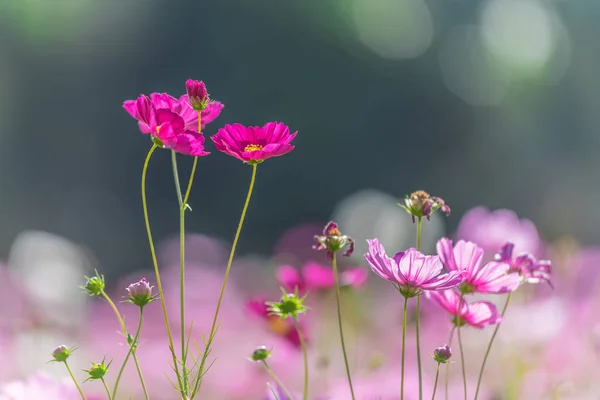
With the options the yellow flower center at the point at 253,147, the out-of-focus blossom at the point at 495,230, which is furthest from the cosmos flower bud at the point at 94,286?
the out-of-focus blossom at the point at 495,230

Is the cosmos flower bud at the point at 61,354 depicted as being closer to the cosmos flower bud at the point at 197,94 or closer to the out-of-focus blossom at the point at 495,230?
the cosmos flower bud at the point at 197,94

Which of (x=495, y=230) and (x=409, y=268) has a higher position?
(x=495, y=230)

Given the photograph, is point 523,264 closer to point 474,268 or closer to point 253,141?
point 474,268

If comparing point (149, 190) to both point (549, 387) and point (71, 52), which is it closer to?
point (71, 52)

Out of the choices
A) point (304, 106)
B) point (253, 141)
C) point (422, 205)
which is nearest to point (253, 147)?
point (253, 141)

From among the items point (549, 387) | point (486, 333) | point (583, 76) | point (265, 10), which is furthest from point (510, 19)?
point (549, 387)

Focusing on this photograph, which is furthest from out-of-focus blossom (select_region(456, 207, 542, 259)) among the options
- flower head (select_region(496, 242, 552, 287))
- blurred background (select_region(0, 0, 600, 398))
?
blurred background (select_region(0, 0, 600, 398))

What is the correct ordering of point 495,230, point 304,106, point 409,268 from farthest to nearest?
point 304,106 → point 495,230 → point 409,268
